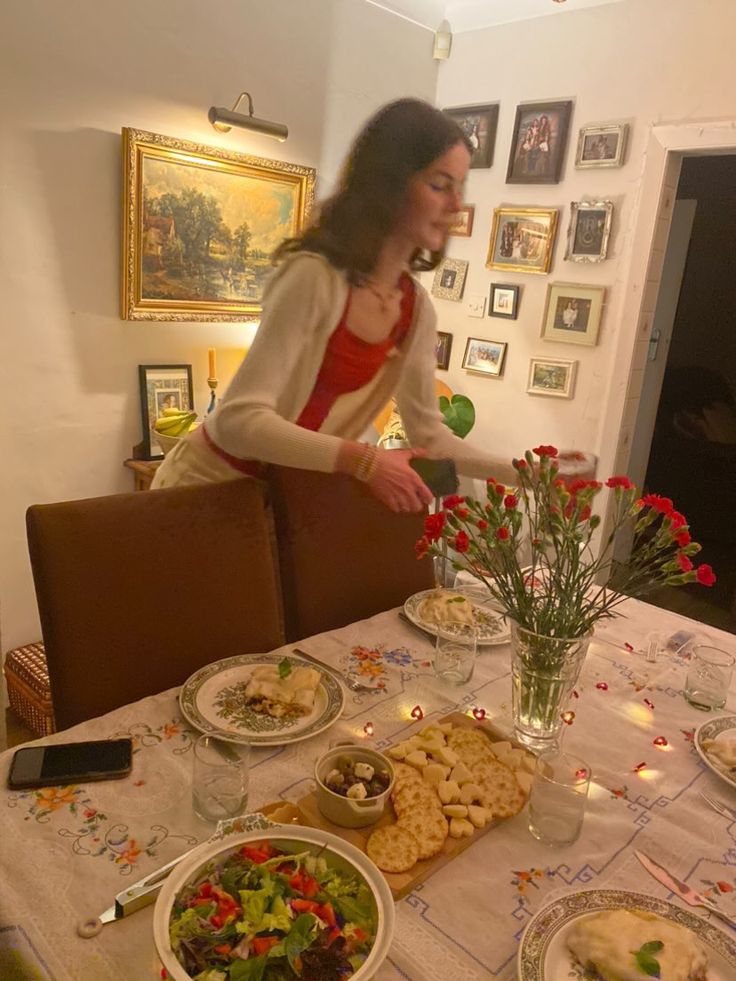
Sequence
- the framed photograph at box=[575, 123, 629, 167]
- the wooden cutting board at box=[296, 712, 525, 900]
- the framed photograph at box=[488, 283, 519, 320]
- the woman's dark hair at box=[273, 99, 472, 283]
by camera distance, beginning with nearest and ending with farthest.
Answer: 1. the wooden cutting board at box=[296, 712, 525, 900]
2. the woman's dark hair at box=[273, 99, 472, 283]
3. the framed photograph at box=[575, 123, 629, 167]
4. the framed photograph at box=[488, 283, 519, 320]

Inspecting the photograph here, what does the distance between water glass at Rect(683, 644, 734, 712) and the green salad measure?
0.72 m

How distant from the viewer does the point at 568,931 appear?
2.36ft

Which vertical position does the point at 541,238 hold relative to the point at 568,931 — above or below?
above

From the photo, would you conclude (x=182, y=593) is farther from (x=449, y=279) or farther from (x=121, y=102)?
(x=449, y=279)

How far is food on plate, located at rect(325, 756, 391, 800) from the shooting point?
0.83 meters

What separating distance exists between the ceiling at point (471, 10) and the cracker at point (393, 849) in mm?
3088

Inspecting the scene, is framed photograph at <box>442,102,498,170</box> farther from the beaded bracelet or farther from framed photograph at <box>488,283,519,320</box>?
the beaded bracelet

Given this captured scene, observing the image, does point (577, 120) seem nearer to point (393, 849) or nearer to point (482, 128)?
point (482, 128)

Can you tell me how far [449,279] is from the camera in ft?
11.2

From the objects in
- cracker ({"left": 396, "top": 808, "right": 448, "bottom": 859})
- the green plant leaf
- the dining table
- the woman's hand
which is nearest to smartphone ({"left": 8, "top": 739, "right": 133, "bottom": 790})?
the dining table

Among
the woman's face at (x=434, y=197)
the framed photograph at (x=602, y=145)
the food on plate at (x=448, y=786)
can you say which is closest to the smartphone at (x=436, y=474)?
the woman's face at (x=434, y=197)

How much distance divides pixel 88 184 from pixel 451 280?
1.61 meters

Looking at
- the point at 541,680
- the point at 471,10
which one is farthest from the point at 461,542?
the point at 471,10

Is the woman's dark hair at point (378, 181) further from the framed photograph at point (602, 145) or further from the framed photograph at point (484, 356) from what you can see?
the framed photograph at point (484, 356)
